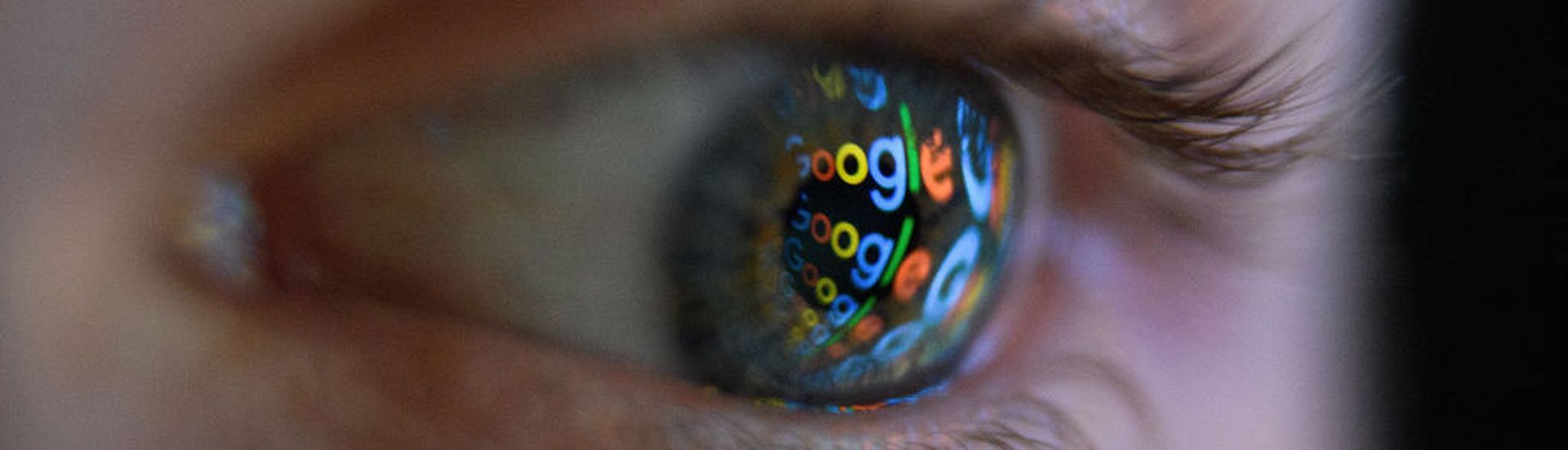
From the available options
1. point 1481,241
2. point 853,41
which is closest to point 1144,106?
point 853,41

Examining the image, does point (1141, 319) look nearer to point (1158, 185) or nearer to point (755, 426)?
point (1158, 185)

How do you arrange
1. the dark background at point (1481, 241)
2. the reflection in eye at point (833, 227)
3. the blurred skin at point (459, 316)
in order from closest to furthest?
the blurred skin at point (459, 316)
the reflection in eye at point (833, 227)
the dark background at point (1481, 241)

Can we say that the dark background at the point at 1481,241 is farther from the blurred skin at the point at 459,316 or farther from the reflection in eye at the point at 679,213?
the reflection in eye at the point at 679,213

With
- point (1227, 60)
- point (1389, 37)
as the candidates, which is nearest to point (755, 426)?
point (1227, 60)

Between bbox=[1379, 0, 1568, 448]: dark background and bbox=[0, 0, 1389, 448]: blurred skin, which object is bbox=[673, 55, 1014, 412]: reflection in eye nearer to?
bbox=[0, 0, 1389, 448]: blurred skin

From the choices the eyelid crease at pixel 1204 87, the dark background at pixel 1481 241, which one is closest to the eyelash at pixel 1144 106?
the eyelid crease at pixel 1204 87

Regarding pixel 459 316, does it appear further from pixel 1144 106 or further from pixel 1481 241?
pixel 1481 241
